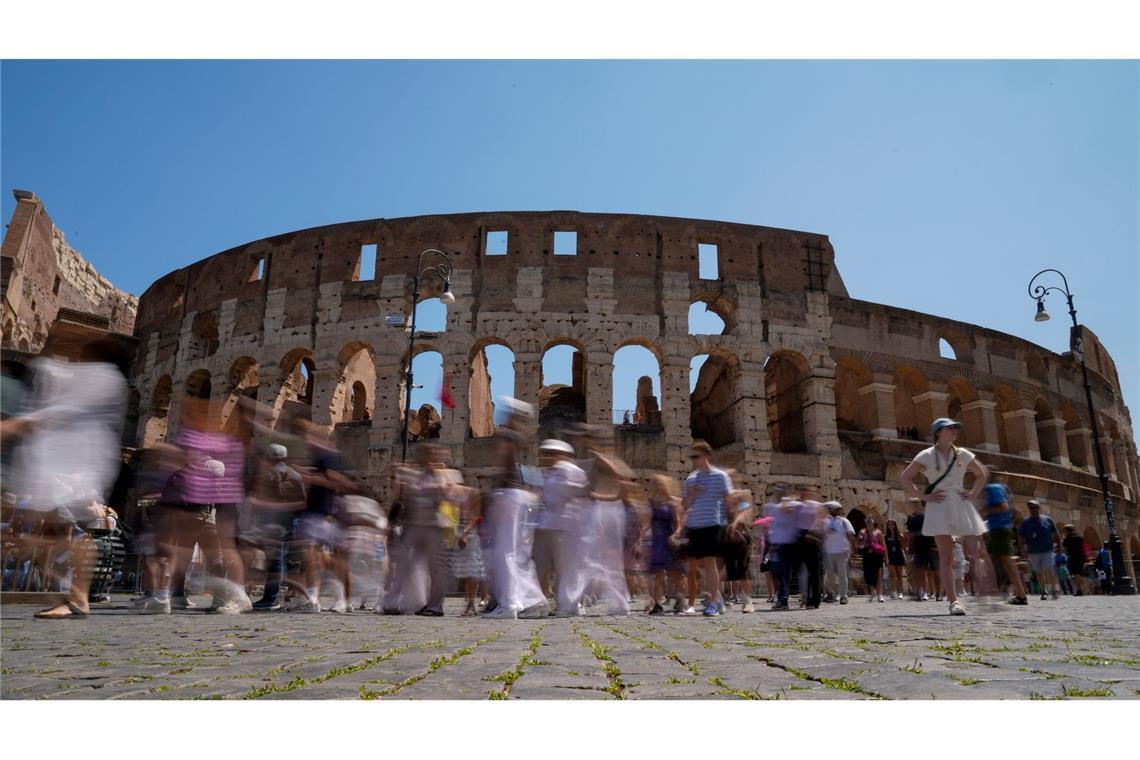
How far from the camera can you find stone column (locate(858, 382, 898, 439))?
68.7 feet

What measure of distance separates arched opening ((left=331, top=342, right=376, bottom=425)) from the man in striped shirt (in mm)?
14846

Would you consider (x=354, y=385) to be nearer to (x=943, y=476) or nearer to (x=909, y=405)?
(x=909, y=405)

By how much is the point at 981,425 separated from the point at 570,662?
22.6 metres

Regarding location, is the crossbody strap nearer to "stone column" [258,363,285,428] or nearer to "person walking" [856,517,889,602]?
"person walking" [856,517,889,602]

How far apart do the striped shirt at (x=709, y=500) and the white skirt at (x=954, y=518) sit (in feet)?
6.04

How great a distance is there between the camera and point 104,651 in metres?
3.74

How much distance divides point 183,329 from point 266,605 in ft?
60.5

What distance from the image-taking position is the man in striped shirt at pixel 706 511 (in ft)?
24.9

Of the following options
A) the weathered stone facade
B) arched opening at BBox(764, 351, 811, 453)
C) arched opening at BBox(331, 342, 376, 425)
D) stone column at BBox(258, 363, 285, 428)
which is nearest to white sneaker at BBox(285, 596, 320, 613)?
arched opening at BBox(331, 342, 376, 425)

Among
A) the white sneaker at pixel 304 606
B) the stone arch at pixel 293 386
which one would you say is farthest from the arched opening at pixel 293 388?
the white sneaker at pixel 304 606

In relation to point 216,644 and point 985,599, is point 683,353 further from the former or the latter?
point 216,644

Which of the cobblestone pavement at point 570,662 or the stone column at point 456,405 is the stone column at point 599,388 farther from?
the cobblestone pavement at point 570,662

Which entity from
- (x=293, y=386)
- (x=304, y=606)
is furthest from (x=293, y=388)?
(x=304, y=606)

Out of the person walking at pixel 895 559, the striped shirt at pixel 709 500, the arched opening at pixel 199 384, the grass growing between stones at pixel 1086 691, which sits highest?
the arched opening at pixel 199 384
